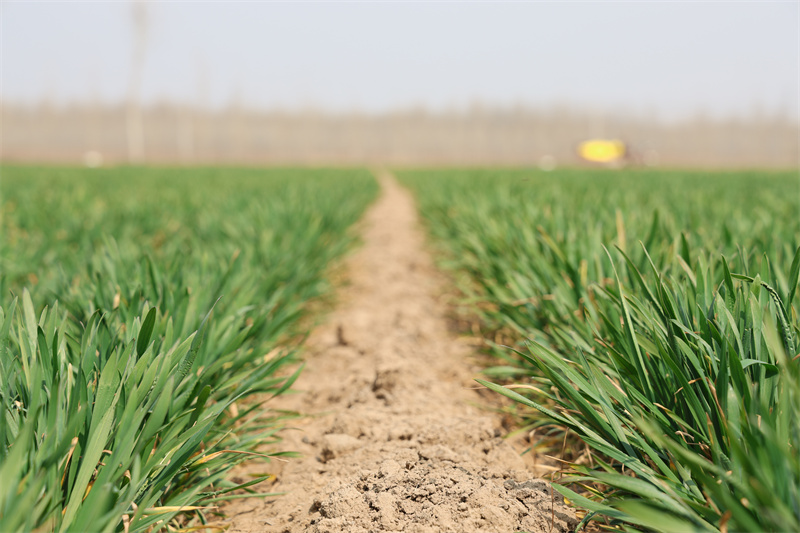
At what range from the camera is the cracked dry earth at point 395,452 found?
1.37 m

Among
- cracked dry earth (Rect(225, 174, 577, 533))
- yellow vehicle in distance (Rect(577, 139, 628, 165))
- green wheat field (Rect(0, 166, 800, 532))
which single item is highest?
yellow vehicle in distance (Rect(577, 139, 628, 165))

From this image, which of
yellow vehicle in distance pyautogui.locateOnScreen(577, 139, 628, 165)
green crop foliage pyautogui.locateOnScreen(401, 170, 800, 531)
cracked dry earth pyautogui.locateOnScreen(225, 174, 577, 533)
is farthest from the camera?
yellow vehicle in distance pyautogui.locateOnScreen(577, 139, 628, 165)

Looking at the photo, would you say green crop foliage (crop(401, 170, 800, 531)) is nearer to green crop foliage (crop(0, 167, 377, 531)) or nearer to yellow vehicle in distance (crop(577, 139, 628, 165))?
green crop foliage (crop(0, 167, 377, 531))

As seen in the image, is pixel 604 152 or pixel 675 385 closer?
pixel 675 385

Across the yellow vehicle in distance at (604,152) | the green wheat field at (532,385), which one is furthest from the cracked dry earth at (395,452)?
the yellow vehicle in distance at (604,152)

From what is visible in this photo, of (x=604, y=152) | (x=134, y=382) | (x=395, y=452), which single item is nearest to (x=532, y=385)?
(x=395, y=452)

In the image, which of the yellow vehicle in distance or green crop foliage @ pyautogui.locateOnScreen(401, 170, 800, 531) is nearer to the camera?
green crop foliage @ pyautogui.locateOnScreen(401, 170, 800, 531)

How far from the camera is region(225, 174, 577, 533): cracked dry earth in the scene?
1.37 metres

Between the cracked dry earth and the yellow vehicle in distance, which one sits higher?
the yellow vehicle in distance

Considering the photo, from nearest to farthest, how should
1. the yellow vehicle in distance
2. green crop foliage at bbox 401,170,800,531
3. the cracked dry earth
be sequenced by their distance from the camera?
1. green crop foliage at bbox 401,170,800,531
2. the cracked dry earth
3. the yellow vehicle in distance

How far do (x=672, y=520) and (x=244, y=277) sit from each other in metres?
1.99

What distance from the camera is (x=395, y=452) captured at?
66.8 inches

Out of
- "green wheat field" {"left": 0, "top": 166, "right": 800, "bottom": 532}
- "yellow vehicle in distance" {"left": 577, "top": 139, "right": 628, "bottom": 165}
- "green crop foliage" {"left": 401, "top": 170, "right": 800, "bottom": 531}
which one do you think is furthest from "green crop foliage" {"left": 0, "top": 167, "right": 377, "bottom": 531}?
"yellow vehicle in distance" {"left": 577, "top": 139, "right": 628, "bottom": 165}

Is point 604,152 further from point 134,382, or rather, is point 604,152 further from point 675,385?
point 134,382
